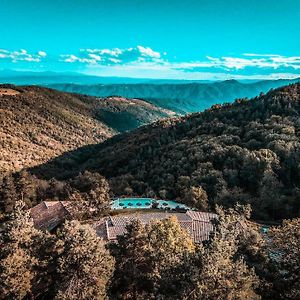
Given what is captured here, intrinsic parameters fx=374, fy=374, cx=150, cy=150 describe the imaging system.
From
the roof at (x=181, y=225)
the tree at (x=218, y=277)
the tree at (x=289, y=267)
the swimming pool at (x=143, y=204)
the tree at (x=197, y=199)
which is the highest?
the tree at (x=218, y=277)

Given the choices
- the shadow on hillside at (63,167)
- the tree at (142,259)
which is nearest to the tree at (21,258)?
the tree at (142,259)

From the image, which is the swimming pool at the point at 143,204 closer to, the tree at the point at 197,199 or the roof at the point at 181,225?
the tree at the point at 197,199

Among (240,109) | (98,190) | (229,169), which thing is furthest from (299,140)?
(98,190)

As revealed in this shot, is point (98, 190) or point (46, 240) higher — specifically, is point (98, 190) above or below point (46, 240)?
below

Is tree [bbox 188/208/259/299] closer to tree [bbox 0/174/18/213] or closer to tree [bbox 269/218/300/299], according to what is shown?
tree [bbox 269/218/300/299]

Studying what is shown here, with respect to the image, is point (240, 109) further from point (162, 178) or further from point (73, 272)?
point (73, 272)

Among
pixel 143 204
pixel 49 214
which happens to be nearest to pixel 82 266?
pixel 49 214

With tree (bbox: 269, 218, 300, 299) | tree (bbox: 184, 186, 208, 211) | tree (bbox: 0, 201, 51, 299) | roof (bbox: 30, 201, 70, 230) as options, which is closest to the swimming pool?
tree (bbox: 184, 186, 208, 211)
